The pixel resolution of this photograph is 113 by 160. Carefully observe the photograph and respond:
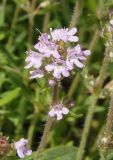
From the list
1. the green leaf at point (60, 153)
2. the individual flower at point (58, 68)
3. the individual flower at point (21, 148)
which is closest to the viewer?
the individual flower at point (58, 68)

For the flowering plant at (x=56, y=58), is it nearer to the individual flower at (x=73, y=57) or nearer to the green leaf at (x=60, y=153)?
the individual flower at (x=73, y=57)

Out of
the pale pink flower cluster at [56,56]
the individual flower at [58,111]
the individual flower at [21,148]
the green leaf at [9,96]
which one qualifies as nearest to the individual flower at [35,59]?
the pale pink flower cluster at [56,56]

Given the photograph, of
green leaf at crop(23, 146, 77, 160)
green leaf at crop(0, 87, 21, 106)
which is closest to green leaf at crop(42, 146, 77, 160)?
green leaf at crop(23, 146, 77, 160)

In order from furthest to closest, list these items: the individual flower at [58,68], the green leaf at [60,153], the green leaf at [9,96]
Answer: the green leaf at [9,96]
the green leaf at [60,153]
the individual flower at [58,68]

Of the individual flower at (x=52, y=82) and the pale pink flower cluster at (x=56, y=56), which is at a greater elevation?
the pale pink flower cluster at (x=56, y=56)

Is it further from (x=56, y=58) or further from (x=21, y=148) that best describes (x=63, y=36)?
(x=21, y=148)

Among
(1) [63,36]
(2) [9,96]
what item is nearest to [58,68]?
(1) [63,36]

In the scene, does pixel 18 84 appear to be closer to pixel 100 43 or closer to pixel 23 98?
pixel 23 98

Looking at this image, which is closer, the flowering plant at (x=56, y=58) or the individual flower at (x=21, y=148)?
the flowering plant at (x=56, y=58)
